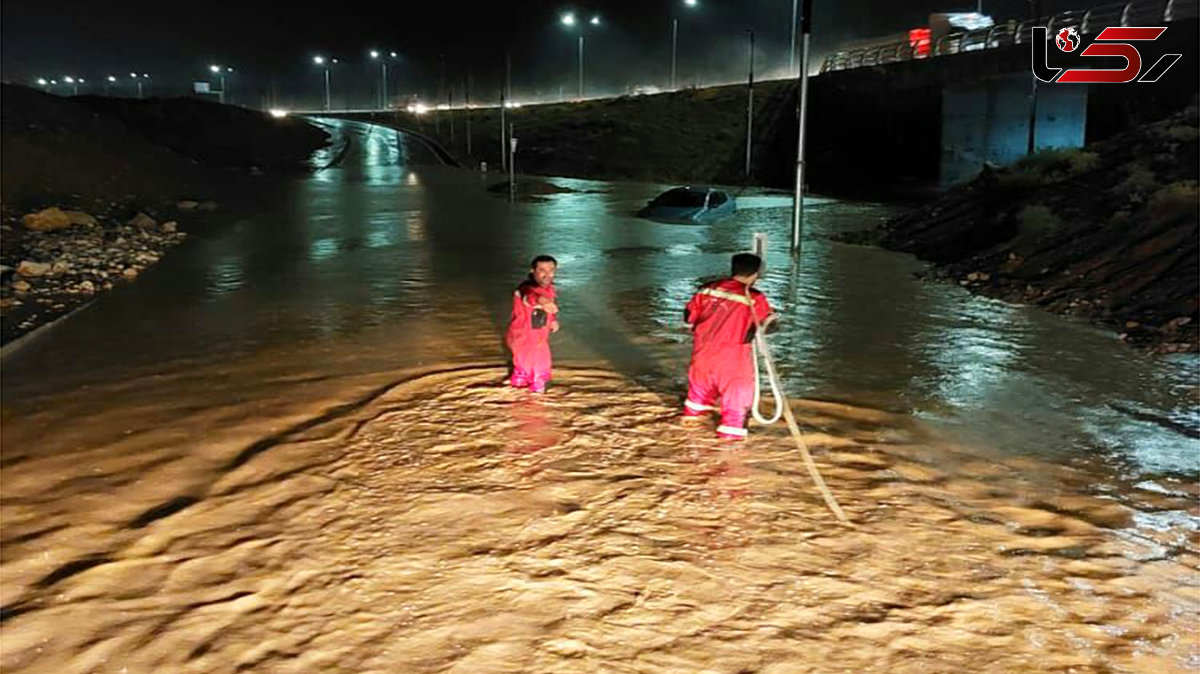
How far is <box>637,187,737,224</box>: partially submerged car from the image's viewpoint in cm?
2703

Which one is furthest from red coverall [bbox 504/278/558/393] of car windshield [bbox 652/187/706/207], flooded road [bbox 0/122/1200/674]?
car windshield [bbox 652/187/706/207]

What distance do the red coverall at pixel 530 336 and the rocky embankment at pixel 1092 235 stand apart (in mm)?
7606

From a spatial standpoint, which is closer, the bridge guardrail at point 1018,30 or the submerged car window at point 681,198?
the bridge guardrail at point 1018,30

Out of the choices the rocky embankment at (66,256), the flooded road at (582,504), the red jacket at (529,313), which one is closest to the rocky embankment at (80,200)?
the rocky embankment at (66,256)

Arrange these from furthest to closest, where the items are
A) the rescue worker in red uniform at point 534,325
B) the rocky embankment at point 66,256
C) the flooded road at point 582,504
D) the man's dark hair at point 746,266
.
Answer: the rocky embankment at point 66,256 < the rescue worker in red uniform at point 534,325 < the man's dark hair at point 746,266 < the flooded road at point 582,504

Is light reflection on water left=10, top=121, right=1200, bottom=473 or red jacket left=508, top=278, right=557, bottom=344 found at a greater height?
red jacket left=508, top=278, right=557, bottom=344

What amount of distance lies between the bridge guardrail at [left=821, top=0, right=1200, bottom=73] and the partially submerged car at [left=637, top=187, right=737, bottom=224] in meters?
12.3

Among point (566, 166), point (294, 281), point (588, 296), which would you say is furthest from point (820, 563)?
point (566, 166)

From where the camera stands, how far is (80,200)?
27.4 metres

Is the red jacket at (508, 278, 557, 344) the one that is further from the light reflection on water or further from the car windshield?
the car windshield

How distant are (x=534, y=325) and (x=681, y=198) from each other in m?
→ 20.8

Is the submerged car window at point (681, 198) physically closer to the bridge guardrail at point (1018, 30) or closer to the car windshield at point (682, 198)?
the car windshield at point (682, 198)

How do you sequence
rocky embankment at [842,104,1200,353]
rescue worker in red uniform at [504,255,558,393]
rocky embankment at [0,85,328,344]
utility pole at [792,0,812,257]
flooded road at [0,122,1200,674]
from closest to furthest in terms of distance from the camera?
flooded road at [0,122,1200,674] < rescue worker in red uniform at [504,255,558,393] < rocky embankment at [842,104,1200,353] < rocky embankment at [0,85,328,344] < utility pole at [792,0,812,257]

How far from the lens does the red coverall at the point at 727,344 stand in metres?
6.91
